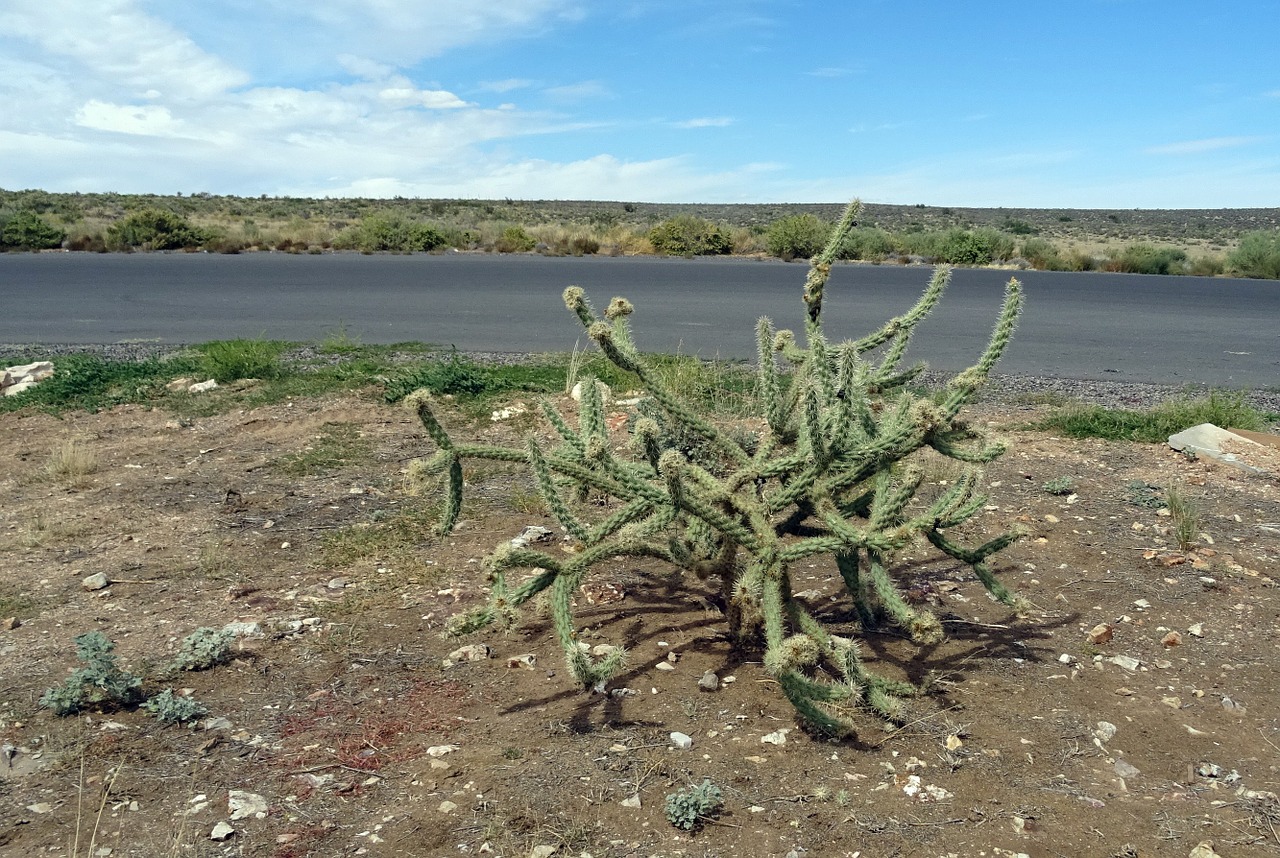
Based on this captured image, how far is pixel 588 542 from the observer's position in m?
4.23

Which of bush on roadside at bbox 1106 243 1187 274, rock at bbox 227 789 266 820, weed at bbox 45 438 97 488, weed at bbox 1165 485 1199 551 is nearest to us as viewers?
rock at bbox 227 789 266 820

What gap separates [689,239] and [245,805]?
213 ft

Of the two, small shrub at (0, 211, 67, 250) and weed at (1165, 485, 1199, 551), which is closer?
weed at (1165, 485, 1199, 551)

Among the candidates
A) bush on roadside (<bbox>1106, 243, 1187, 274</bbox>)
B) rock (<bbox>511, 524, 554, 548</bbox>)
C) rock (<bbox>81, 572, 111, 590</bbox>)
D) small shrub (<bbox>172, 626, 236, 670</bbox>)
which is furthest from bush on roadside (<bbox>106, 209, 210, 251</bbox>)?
small shrub (<bbox>172, 626, 236, 670</bbox>)

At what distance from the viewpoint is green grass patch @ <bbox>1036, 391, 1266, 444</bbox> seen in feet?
29.2

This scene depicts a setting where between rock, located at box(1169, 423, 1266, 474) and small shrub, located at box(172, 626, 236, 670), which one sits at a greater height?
rock, located at box(1169, 423, 1266, 474)

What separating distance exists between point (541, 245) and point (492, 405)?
55.5 meters

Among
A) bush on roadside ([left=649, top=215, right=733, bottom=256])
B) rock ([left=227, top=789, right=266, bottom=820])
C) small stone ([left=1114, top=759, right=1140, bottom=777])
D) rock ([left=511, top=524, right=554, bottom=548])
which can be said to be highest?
bush on roadside ([left=649, top=215, right=733, bottom=256])

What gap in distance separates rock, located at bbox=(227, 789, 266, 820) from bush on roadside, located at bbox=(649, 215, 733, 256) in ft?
210

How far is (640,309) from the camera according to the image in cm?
2762

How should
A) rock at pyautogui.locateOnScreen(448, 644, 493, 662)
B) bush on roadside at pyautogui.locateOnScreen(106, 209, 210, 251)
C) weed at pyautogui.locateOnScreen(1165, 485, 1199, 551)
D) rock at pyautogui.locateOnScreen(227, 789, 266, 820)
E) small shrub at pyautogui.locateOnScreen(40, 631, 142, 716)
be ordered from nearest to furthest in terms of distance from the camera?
rock at pyautogui.locateOnScreen(227, 789, 266, 820) → small shrub at pyautogui.locateOnScreen(40, 631, 142, 716) → rock at pyautogui.locateOnScreen(448, 644, 493, 662) → weed at pyautogui.locateOnScreen(1165, 485, 1199, 551) → bush on roadside at pyautogui.locateOnScreen(106, 209, 210, 251)

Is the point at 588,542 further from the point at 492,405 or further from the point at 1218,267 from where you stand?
the point at 1218,267

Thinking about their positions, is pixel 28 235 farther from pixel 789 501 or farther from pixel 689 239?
pixel 789 501

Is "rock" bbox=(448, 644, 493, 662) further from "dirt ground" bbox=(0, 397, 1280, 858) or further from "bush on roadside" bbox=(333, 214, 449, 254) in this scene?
"bush on roadside" bbox=(333, 214, 449, 254)
